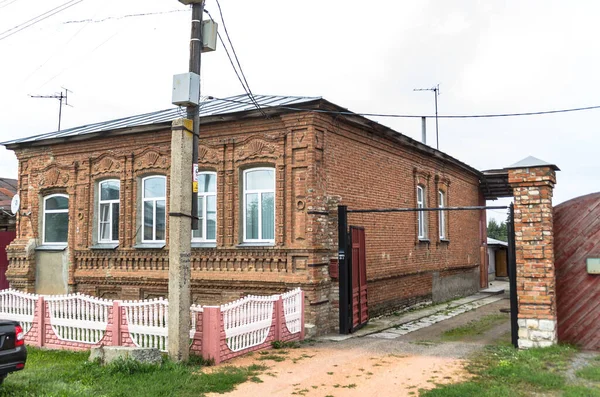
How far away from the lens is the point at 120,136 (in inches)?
562

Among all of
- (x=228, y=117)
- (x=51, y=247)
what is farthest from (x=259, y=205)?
(x=51, y=247)

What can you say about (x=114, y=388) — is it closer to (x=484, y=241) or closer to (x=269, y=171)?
(x=269, y=171)

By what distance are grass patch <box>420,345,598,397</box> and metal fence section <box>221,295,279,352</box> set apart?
3370 millimetres

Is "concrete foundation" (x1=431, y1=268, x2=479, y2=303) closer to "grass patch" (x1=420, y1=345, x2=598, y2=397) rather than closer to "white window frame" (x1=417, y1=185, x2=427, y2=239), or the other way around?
"white window frame" (x1=417, y1=185, x2=427, y2=239)

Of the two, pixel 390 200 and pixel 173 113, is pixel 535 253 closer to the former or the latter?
pixel 390 200

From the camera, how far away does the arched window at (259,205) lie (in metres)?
12.3

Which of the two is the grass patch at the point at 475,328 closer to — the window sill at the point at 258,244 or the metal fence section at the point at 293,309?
the metal fence section at the point at 293,309

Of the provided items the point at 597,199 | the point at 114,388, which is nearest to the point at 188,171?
the point at 114,388

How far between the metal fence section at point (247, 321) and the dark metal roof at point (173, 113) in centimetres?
430

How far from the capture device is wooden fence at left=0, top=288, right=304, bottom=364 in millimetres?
8844

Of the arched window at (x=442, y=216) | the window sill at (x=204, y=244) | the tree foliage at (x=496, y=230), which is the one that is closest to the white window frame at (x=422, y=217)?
the arched window at (x=442, y=216)

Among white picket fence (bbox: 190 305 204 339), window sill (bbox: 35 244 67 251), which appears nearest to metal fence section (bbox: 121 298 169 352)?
white picket fence (bbox: 190 305 204 339)

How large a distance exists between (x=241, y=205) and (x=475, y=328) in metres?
5.93

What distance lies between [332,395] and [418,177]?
34.3 ft
